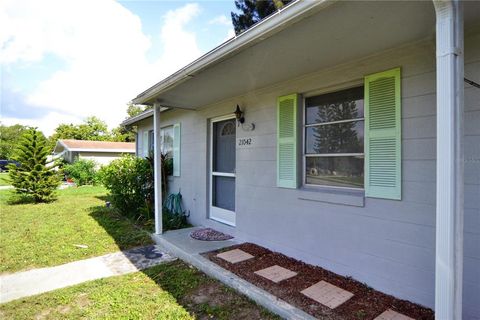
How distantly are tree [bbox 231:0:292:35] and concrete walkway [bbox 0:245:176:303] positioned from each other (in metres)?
9.83

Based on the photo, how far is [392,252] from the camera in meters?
2.75

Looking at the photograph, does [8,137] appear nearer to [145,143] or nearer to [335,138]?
[145,143]

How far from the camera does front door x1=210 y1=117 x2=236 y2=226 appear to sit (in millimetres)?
5203

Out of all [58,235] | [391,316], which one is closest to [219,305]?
[391,316]

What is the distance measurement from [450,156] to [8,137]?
5820 cm

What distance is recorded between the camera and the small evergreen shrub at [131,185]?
6906 mm

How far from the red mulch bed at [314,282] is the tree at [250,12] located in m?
9.98

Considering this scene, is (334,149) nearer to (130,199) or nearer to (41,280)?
(41,280)

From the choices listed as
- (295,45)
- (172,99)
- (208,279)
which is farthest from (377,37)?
(172,99)

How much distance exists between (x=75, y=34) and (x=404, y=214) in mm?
8464

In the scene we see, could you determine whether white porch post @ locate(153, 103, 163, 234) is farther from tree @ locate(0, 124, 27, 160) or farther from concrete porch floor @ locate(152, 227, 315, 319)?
tree @ locate(0, 124, 27, 160)

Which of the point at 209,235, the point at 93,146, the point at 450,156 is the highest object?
the point at 93,146

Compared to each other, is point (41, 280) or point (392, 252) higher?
point (392, 252)

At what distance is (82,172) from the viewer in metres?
17.0
